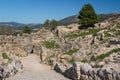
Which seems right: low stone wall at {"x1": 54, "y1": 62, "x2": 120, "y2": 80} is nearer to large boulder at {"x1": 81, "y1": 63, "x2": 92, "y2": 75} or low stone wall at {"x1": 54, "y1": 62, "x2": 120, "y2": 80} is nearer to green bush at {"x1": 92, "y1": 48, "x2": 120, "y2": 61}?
large boulder at {"x1": 81, "y1": 63, "x2": 92, "y2": 75}

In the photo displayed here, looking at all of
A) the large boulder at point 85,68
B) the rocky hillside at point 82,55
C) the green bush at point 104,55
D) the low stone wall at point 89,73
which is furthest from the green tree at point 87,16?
the large boulder at point 85,68

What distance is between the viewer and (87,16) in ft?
203

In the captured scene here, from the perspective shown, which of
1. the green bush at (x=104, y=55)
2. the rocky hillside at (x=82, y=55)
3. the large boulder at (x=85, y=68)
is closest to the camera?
the rocky hillside at (x=82, y=55)

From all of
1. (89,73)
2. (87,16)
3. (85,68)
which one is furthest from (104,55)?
(87,16)

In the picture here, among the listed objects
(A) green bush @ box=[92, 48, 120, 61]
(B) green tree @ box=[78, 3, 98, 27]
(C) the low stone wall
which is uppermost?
(B) green tree @ box=[78, 3, 98, 27]

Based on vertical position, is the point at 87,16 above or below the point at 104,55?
above

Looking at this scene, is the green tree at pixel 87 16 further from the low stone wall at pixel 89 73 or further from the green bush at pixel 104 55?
the low stone wall at pixel 89 73

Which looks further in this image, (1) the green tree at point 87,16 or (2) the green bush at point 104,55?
(1) the green tree at point 87,16

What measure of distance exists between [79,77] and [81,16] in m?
36.6

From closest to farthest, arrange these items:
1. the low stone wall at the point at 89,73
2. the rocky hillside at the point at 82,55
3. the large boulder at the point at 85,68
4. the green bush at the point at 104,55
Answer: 1. the low stone wall at the point at 89,73
2. the rocky hillside at the point at 82,55
3. the large boulder at the point at 85,68
4. the green bush at the point at 104,55

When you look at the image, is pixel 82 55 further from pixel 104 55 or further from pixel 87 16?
pixel 87 16

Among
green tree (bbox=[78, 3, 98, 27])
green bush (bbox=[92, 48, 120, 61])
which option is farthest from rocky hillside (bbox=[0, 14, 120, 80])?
green tree (bbox=[78, 3, 98, 27])

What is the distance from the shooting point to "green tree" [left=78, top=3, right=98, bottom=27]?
60469 mm

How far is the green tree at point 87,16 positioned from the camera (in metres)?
60.5
